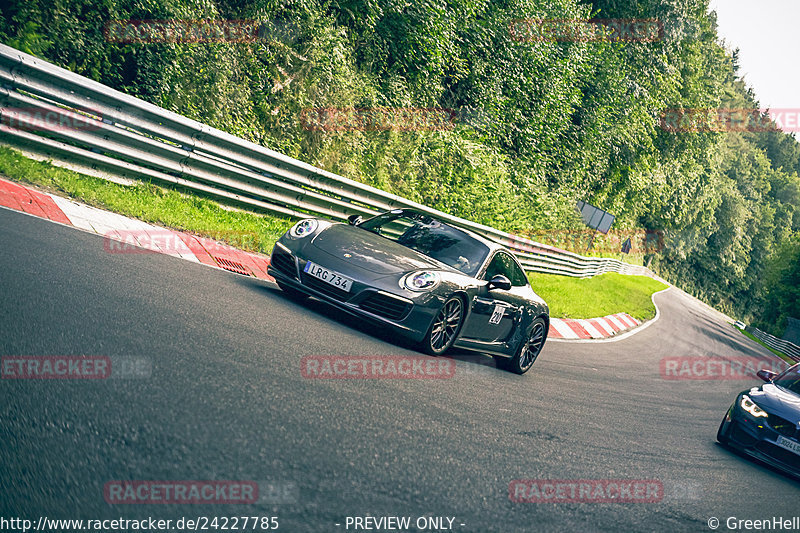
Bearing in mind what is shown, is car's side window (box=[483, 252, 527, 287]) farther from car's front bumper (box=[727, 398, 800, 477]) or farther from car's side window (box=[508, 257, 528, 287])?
car's front bumper (box=[727, 398, 800, 477])

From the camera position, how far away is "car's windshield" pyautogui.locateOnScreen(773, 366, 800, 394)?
7719 millimetres

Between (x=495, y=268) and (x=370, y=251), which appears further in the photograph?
(x=495, y=268)

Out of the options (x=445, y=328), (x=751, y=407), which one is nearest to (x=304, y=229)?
(x=445, y=328)

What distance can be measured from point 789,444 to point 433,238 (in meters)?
4.17

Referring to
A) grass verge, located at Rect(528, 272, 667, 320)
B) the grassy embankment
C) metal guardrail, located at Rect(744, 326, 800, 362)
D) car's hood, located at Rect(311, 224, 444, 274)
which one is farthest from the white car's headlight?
metal guardrail, located at Rect(744, 326, 800, 362)

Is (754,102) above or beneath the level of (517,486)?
above

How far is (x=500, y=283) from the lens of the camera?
285 inches

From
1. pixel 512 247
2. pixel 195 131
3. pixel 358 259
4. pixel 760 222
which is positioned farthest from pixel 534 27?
pixel 760 222

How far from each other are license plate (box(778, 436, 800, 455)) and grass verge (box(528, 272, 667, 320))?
7714 millimetres

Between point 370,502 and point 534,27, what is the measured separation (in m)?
22.5

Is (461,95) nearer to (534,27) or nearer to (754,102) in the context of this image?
(534,27)

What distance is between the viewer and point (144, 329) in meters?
4.34

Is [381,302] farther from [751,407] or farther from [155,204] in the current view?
[751,407]

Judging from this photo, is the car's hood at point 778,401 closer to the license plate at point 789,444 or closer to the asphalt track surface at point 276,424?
the license plate at point 789,444
